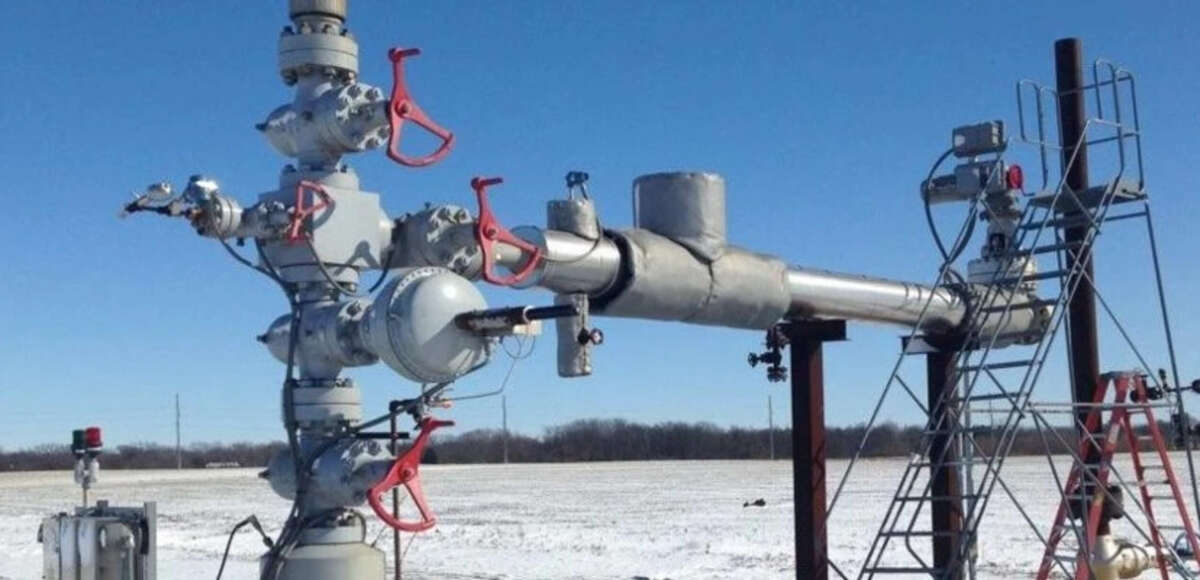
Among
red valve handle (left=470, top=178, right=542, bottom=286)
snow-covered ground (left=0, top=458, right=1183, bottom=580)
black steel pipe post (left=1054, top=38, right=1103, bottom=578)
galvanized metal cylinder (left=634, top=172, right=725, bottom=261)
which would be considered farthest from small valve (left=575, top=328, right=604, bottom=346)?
snow-covered ground (left=0, top=458, right=1183, bottom=580)

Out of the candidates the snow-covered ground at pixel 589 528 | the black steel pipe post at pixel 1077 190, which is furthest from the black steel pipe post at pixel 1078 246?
the snow-covered ground at pixel 589 528

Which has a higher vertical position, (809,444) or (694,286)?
(694,286)

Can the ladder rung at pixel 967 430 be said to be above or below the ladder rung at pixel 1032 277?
below

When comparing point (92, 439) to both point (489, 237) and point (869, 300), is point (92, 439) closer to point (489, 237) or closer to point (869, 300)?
point (489, 237)

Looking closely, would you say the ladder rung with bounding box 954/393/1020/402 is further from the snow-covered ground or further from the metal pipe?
the snow-covered ground

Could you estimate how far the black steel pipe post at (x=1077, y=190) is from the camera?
1240 centimetres

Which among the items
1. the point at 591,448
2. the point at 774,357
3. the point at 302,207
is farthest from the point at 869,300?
Result: the point at 591,448

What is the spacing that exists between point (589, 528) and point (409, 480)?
18.2m

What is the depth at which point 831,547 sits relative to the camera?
21.3 m

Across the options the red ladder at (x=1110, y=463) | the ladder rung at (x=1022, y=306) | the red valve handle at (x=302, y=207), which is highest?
the red valve handle at (x=302, y=207)

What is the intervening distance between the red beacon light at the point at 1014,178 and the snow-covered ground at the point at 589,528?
5752mm

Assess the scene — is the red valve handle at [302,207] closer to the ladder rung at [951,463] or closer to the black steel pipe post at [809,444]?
the ladder rung at [951,463]

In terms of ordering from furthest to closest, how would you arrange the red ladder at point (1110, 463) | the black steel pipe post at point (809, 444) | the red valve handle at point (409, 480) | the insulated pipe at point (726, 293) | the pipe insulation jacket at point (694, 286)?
1. the black steel pipe post at point (809, 444)
2. the red ladder at point (1110, 463)
3. the pipe insulation jacket at point (694, 286)
4. the insulated pipe at point (726, 293)
5. the red valve handle at point (409, 480)

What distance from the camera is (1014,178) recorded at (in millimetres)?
12461
